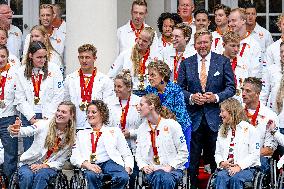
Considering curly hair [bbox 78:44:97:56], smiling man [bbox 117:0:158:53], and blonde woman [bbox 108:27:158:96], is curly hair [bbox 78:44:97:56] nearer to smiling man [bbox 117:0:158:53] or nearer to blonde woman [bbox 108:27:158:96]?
blonde woman [bbox 108:27:158:96]

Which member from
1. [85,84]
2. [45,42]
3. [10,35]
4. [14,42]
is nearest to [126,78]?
[85,84]

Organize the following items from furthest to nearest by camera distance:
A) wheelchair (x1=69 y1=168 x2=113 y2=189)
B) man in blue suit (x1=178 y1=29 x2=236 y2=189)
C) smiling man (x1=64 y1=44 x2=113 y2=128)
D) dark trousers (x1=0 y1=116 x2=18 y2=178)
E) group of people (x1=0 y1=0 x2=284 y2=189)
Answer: dark trousers (x1=0 y1=116 x2=18 y2=178)
smiling man (x1=64 y1=44 x2=113 y2=128)
man in blue suit (x1=178 y1=29 x2=236 y2=189)
group of people (x1=0 y1=0 x2=284 y2=189)
wheelchair (x1=69 y1=168 x2=113 y2=189)

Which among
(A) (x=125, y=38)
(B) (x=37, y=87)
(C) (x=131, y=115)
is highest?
(A) (x=125, y=38)

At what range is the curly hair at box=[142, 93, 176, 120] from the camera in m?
12.3

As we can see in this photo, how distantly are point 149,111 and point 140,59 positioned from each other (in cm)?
140

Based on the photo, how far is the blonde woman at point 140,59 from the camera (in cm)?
1345

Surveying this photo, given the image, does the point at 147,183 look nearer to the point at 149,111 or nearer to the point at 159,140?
the point at 159,140

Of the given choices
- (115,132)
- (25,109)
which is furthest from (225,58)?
(25,109)

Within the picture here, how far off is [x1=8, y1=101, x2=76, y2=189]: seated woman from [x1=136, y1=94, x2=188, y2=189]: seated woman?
0.87m

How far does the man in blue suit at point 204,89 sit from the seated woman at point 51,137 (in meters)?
1.49

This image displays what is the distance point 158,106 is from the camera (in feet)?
40.6

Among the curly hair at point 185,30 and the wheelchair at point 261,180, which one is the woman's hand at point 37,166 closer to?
the wheelchair at point 261,180

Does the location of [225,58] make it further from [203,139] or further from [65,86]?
[65,86]

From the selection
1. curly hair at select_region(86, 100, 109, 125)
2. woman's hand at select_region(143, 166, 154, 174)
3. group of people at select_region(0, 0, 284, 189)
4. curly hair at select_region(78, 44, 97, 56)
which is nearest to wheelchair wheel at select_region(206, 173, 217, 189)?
group of people at select_region(0, 0, 284, 189)
